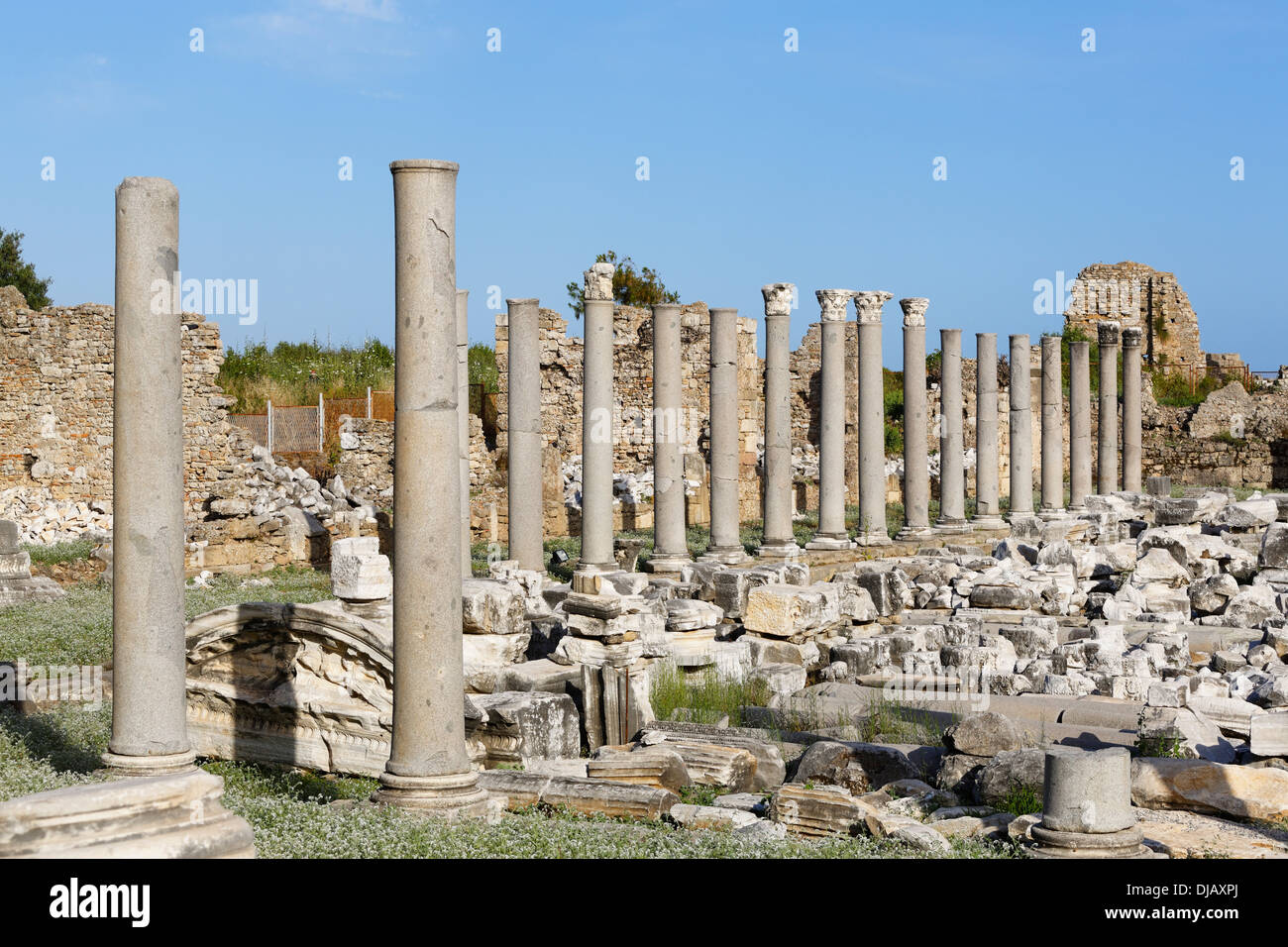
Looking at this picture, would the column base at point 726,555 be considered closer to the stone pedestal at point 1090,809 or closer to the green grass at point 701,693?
the green grass at point 701,693

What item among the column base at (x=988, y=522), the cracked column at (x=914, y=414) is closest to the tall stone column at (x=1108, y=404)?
the column base at (x=988, y=522)

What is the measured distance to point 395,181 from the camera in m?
7.88

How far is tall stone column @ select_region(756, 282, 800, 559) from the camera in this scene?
20.9 m

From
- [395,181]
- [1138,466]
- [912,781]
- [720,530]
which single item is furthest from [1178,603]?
[1138,466]

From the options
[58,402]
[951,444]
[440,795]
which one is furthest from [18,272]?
[440,795]

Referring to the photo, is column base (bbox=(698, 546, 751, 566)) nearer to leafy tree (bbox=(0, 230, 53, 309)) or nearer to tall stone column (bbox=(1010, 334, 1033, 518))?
tall stone column (bbox=(1010, 334, 1033, 518))

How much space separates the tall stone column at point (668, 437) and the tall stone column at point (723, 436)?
0.79 metres

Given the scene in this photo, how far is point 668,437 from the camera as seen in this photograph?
1939cm

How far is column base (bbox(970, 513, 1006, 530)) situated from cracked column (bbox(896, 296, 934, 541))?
219 centimetres

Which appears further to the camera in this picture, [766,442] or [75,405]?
[75,405]

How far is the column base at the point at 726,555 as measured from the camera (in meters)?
19.7
